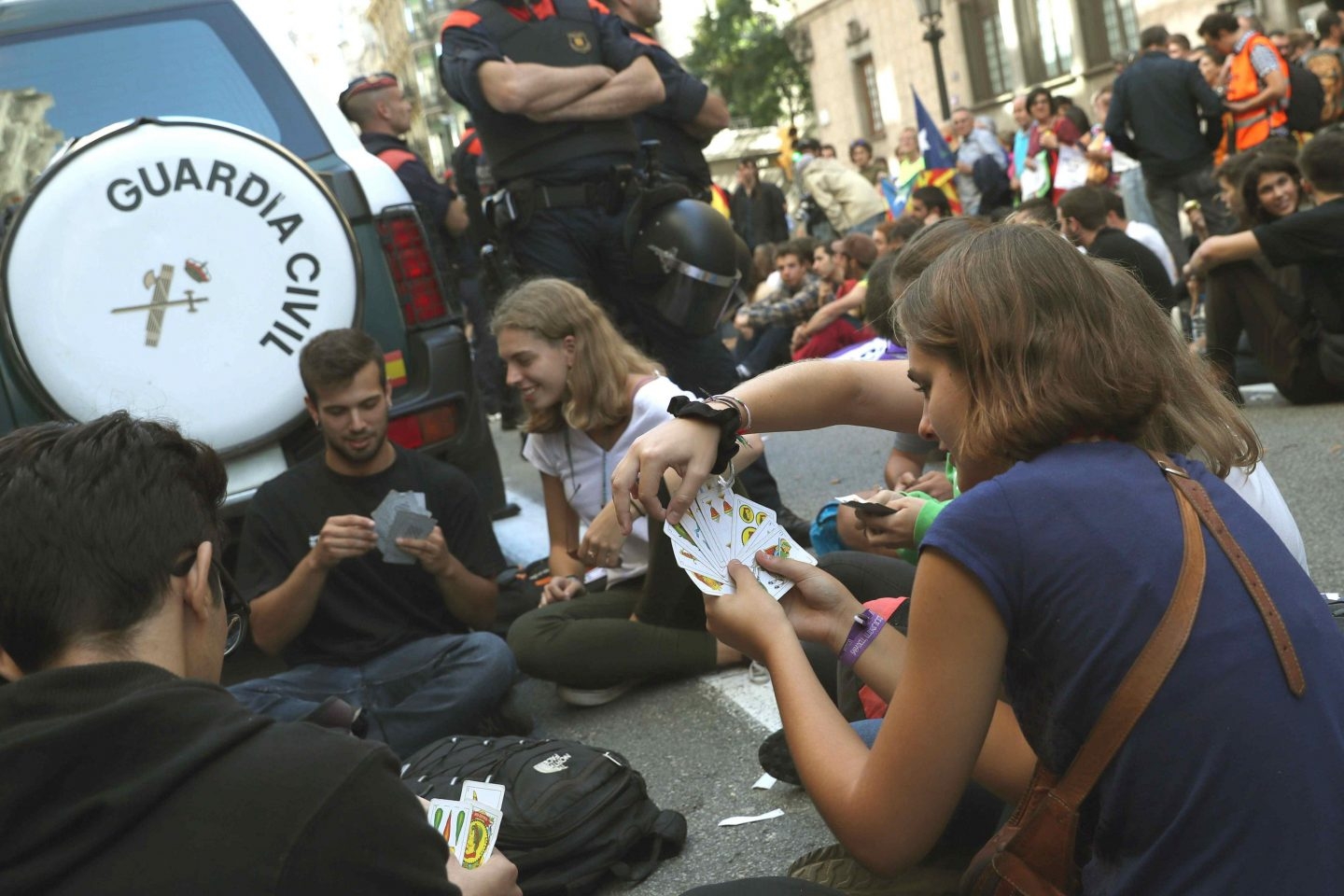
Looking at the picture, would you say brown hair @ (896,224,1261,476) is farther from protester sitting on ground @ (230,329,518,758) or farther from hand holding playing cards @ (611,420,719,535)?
protester sitting on ground @ (230,329,518,758)

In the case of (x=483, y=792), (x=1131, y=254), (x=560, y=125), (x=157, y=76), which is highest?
(x=157, y=76)

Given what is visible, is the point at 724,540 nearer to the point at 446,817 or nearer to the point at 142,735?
the point at 446,817

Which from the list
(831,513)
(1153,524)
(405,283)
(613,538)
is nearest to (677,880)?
(613,538)

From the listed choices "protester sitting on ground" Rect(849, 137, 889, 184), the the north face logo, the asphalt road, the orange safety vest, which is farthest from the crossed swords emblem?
"protester sitting on ground" Rect(849, 137, 889, 184)

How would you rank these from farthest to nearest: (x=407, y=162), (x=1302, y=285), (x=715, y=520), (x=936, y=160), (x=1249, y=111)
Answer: (x=936, y=160), (x=1249, y=111), (x=407, y=162), (x=1302, y=285), (x=715, y=520)

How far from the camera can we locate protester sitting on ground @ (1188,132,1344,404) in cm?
664

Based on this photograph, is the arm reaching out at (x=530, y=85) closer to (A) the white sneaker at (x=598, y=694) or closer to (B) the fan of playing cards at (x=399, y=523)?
(B) the fan of playing cards at (x=399, y=523)

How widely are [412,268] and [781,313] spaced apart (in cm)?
A: 676

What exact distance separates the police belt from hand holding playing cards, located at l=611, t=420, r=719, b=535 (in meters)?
3.36

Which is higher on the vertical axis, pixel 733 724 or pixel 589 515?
pixel 589 515

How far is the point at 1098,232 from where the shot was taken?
7.58 metres

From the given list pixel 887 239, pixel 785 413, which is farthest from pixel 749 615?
pixel 887 239

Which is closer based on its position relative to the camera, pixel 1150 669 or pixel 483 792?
pixel 1150 669

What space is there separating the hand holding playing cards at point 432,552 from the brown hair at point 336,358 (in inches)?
20.9
